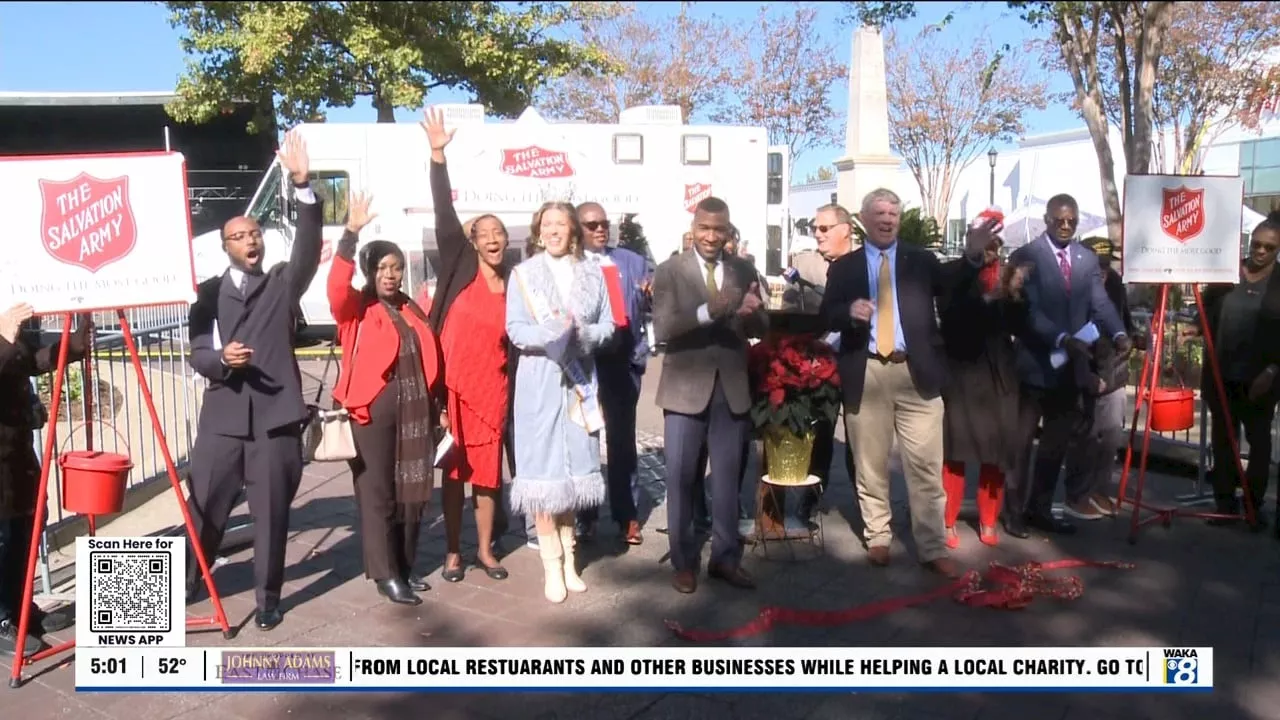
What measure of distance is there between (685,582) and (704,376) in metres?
1.08

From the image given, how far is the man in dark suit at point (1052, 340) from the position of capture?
6125 millimetres

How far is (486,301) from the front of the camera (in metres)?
5.43

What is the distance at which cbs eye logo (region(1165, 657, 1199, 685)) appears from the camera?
421cm

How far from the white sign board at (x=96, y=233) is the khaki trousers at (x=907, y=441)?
3.46m

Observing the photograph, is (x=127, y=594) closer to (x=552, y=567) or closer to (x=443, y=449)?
(x=443, y=449)

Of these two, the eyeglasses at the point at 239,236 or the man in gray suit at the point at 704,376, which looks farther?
the man in gray suit at the point at 704,376

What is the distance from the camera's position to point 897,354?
5.62 m

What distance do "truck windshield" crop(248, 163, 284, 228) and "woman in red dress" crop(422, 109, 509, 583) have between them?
1189 cm

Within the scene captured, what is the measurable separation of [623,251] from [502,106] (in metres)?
16.7

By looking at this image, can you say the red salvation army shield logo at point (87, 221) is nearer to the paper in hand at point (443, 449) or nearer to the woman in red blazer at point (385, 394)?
the woman in red blazer at point (385, 394)

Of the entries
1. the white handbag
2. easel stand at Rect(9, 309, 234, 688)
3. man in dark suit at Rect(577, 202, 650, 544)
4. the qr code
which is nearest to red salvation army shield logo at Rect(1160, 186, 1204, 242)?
man in dark suit at Rect(577, 202, 650, 544)

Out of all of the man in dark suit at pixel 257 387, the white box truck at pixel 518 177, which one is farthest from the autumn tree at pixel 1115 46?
the man in dark suit at pixel 257 387

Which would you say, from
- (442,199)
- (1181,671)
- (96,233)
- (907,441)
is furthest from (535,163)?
(1181,671)

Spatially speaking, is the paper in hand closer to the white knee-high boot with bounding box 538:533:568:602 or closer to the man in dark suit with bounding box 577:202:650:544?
the white knee-high boot with bounding box 538:533:568:602
